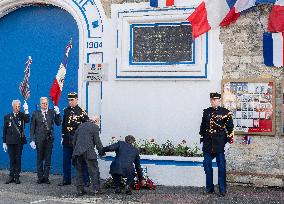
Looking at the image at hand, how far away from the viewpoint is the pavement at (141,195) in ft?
31.5

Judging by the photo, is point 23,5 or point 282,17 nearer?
point 282,17

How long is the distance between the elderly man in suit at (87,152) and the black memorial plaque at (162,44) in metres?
2.52

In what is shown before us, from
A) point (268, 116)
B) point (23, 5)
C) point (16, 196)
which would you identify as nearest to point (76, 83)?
point (23, 5)

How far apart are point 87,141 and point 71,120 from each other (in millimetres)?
1301

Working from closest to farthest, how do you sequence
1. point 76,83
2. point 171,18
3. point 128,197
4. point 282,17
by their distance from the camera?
point 128,197 < point 282,17 < point 171,18 < point 76,83

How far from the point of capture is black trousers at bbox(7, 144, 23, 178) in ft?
→ 37.9

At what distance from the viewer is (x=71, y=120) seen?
1128 cm

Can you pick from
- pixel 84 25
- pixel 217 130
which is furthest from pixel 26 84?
pixel 217 130

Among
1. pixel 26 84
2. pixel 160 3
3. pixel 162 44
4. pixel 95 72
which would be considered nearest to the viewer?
pixel 160 3

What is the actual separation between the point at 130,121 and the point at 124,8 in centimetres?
250

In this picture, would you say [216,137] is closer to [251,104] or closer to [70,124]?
[251,104]

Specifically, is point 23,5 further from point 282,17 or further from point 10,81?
point 282,17

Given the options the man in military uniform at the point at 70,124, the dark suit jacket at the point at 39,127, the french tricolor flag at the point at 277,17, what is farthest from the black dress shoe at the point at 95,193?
the french tricolor flag at the point at 277,17

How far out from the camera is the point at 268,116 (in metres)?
11.0
